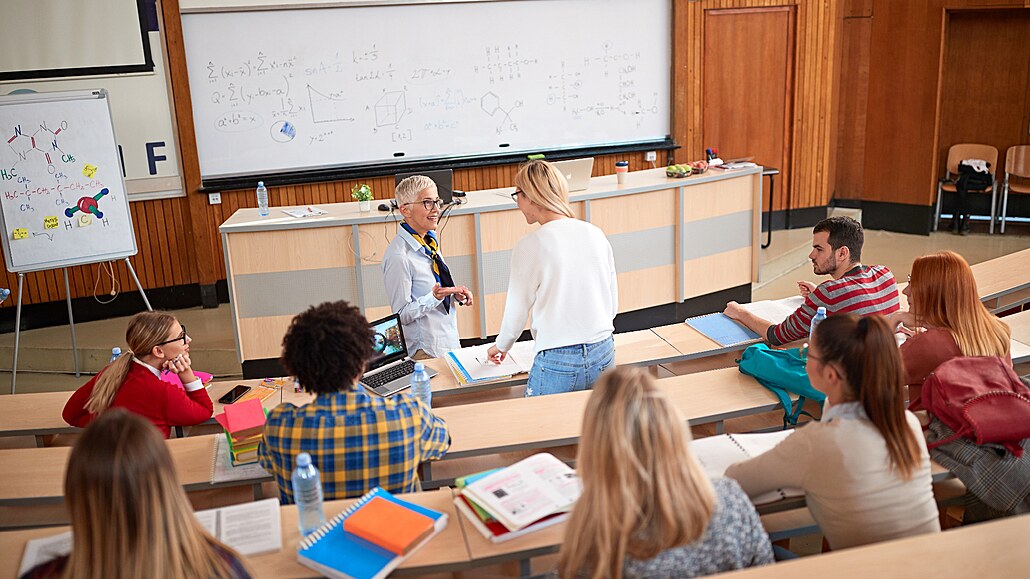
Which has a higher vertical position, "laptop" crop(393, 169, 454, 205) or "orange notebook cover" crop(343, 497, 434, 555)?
"laptop" crop(393, 169, 454, 205)

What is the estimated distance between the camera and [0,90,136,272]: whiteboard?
578cm

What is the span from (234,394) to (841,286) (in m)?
2.76

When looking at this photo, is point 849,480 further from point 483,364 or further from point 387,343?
point 387,343

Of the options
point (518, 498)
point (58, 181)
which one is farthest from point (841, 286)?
point (58, 181)

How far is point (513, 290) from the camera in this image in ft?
11.7

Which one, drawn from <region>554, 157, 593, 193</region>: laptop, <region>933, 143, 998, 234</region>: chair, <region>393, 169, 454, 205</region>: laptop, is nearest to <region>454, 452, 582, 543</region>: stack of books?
<region>393, 169, 454, 205</region>: laptop

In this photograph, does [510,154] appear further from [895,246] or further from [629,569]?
[629,569]

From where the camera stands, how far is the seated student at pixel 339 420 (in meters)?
2.58

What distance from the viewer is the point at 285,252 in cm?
574

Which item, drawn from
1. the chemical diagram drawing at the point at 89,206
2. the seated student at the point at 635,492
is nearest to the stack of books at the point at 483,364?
the seated student at the point at 635,492

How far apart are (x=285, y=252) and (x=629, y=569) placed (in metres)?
4.17

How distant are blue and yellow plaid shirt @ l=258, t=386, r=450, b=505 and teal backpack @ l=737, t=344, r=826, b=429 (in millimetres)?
1566

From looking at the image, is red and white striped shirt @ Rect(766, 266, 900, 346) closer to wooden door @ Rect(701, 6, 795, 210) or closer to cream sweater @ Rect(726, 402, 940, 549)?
cream sweater @ Rect(726, 402, 940, 549)

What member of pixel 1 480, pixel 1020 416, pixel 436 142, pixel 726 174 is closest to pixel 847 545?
pixel 1020 416
